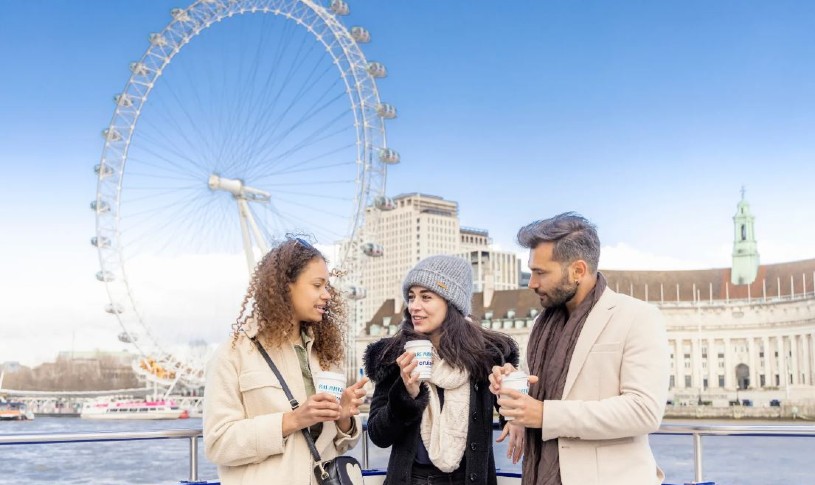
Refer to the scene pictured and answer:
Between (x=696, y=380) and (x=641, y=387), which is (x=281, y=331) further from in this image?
(x=696, y=380)

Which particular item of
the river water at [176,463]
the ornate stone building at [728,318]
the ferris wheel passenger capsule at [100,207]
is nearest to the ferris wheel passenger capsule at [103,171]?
the ferris wheel passenger capsule at [100,207]

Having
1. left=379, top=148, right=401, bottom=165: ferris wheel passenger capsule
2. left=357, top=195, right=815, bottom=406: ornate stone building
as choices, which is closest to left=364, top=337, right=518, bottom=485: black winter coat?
left=379, top=148, right=401, bottom=165: ferris wheel passenger capsule

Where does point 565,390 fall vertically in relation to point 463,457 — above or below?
above

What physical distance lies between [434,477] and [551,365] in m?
0.66

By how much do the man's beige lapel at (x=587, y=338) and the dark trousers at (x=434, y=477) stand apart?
2.02 feet

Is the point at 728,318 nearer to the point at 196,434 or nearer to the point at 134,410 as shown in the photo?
the point at 134,410

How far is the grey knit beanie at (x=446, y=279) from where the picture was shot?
3602 mm

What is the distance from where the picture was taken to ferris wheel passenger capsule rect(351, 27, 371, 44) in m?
26.7

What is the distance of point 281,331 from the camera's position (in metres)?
3.24

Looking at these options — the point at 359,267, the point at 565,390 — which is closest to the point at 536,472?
the point at 565,390

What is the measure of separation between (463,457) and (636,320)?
857mm

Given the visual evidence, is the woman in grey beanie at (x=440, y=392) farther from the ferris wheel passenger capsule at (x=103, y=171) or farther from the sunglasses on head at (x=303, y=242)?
the ferris wheel passenger capsule at (x=103, y=171)

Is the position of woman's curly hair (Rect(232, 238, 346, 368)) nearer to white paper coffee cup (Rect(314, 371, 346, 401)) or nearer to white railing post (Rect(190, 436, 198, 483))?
white paper coffee cup (Rect(314, 371, 346, 401))

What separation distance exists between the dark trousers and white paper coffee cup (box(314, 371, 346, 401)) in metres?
0.62
